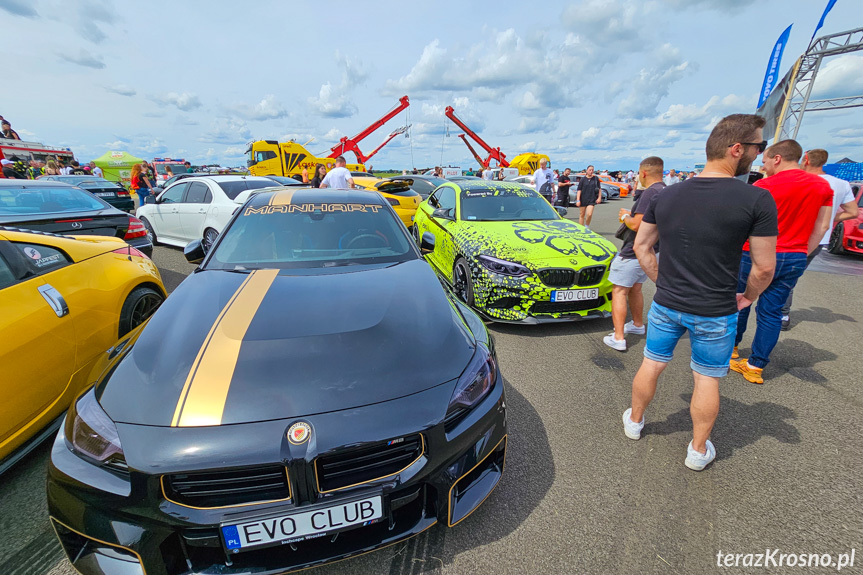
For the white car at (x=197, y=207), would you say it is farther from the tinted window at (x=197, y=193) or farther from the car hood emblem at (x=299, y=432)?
the car hood emblem at (x=299, y=432)

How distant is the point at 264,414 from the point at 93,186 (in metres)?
11.9

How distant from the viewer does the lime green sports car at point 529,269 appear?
146 inches

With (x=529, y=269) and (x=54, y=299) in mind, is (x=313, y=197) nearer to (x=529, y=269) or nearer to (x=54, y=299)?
(x=54, y=299)

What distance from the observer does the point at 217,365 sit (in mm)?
1486

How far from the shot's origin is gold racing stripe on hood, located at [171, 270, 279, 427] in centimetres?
131

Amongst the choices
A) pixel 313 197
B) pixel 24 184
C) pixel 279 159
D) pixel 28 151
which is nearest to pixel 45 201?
pixel 24 184

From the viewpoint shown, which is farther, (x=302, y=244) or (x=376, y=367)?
(x=302, y=244)

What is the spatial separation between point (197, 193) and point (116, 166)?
25734mm

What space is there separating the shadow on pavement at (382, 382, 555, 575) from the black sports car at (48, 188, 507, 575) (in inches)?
11.1

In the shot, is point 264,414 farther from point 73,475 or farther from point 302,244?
point 302,244

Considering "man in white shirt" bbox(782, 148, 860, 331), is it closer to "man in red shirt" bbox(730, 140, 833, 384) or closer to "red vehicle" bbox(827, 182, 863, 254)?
"man in red shirt" bbox(730, 140, 833, 384)

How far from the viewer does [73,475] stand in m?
1.29

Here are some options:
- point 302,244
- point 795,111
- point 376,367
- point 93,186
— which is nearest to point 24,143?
point 93,186

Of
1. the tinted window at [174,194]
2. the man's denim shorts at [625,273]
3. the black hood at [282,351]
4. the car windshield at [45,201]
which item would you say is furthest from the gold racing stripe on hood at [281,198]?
the tinted window at [174,194]
